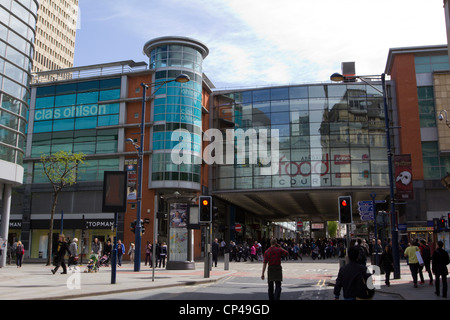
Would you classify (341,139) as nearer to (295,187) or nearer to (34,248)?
(295,187)

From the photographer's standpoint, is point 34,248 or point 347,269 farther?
point 34,248

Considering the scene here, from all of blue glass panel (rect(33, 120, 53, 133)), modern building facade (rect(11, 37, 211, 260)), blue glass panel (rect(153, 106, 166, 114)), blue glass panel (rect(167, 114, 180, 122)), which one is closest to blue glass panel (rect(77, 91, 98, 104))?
modern building facade (rect(11, 37, 211, 260))

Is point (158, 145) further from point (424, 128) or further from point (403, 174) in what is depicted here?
point (424, 128)

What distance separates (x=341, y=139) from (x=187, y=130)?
48.6 feet

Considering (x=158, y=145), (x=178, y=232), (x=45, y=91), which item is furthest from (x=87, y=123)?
(x=178, y=232)

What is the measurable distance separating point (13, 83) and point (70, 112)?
19.2 metres

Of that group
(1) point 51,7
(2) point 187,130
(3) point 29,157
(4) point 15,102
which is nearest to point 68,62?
(1) point 51,7

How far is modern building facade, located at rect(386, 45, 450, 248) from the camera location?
133ft

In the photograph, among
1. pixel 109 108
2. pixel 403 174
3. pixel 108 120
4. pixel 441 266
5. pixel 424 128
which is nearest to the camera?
pixel 441 266

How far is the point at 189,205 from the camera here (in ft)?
77.5

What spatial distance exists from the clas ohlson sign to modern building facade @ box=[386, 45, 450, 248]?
97.0 feet

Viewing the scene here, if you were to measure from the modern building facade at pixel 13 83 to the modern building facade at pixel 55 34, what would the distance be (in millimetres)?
101467

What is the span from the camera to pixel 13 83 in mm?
A: 25641
